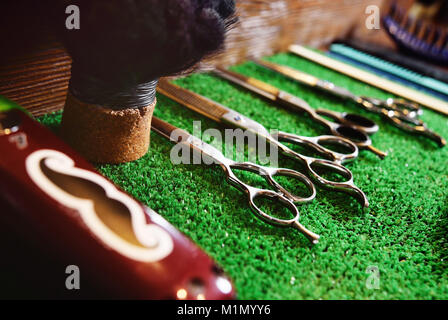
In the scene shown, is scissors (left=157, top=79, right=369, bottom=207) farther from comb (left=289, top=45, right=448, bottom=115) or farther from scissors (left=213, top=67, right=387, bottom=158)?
comb (left=289, top=45, right=448, bottom=115)

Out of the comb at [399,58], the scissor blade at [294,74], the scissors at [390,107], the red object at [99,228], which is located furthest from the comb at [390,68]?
the red object at [99,228]

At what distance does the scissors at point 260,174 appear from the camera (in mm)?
488

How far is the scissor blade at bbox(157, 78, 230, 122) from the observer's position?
699mm

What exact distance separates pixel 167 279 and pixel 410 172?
0.53 metres

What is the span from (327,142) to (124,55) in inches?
16.6

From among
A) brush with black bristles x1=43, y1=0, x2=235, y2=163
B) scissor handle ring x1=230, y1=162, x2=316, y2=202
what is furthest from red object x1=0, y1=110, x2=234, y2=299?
scissor handle ring x1=230, y1=162, x2=316, y2=202

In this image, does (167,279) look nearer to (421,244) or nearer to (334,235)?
(334,235)

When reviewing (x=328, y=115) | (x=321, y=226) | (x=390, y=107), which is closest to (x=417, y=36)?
(x=390, y=107)

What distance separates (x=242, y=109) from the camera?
78 cm

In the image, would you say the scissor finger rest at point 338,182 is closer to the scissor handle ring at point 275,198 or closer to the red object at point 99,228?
the scissor handle ring at point 275,198

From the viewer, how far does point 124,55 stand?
396 millimetres

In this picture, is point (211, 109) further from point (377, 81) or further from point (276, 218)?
point (377, 81)

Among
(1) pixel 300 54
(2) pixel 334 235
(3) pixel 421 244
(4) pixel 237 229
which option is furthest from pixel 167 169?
(1) pixel 300 54

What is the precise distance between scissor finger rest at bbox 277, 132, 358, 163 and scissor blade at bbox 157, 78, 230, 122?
0.38 ft
